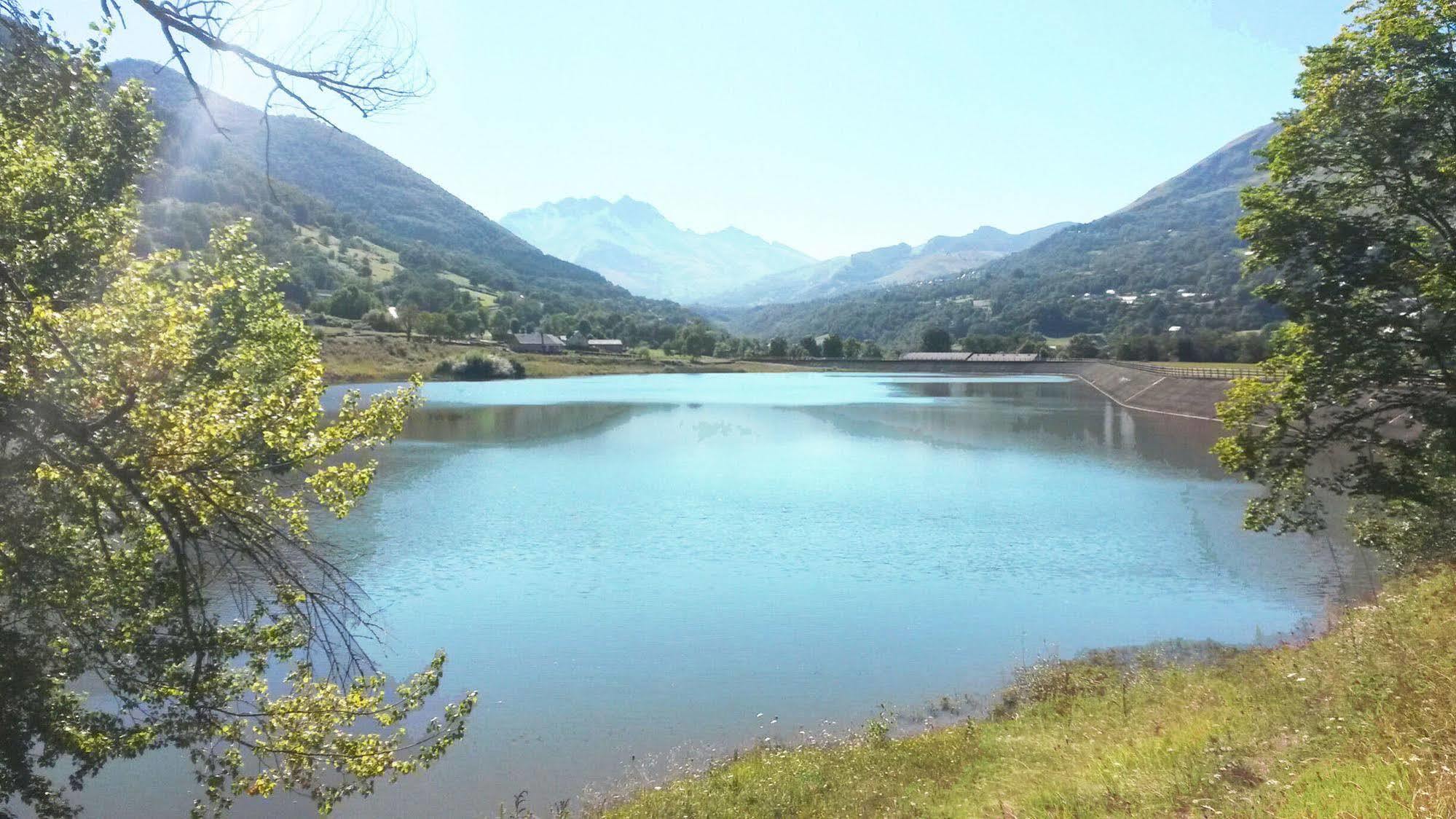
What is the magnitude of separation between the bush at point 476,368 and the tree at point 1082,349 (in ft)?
406

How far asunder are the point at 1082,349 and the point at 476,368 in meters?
133

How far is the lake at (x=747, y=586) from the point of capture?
1550 cm

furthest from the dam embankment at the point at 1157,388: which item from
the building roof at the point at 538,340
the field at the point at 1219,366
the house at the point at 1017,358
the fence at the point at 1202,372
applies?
the building roof at the point at 538,340

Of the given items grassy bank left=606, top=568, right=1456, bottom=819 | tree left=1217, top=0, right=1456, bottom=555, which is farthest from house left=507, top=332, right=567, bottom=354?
grassy bank left=606, top=568, right=1456, bottom=819

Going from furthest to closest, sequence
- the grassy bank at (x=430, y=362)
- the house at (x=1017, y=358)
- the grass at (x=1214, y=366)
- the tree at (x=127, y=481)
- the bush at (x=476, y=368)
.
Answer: the house at (x=1017, y=358), the bush at (x=476, y=368), the grassy bank at (x=430, y=362), the grass at (x=1214, y=366), the tree at (x=127, y=481)

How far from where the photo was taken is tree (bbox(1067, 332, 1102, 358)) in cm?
18850

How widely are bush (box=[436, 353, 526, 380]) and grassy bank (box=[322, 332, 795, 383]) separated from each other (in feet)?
7.42

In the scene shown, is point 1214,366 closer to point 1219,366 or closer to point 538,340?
point 1219,366

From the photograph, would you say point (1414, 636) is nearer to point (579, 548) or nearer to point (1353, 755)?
point (1353, 755)

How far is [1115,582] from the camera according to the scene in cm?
2595

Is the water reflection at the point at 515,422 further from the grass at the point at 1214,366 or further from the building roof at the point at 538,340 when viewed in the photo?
the building roof at the point at 538,340

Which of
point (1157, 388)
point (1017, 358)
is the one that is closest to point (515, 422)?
point (1157, 388)

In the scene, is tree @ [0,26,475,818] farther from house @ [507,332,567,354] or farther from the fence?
house @ [507,332,567,354]

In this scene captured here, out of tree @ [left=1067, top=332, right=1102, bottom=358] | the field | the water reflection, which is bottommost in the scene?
the water reflection
